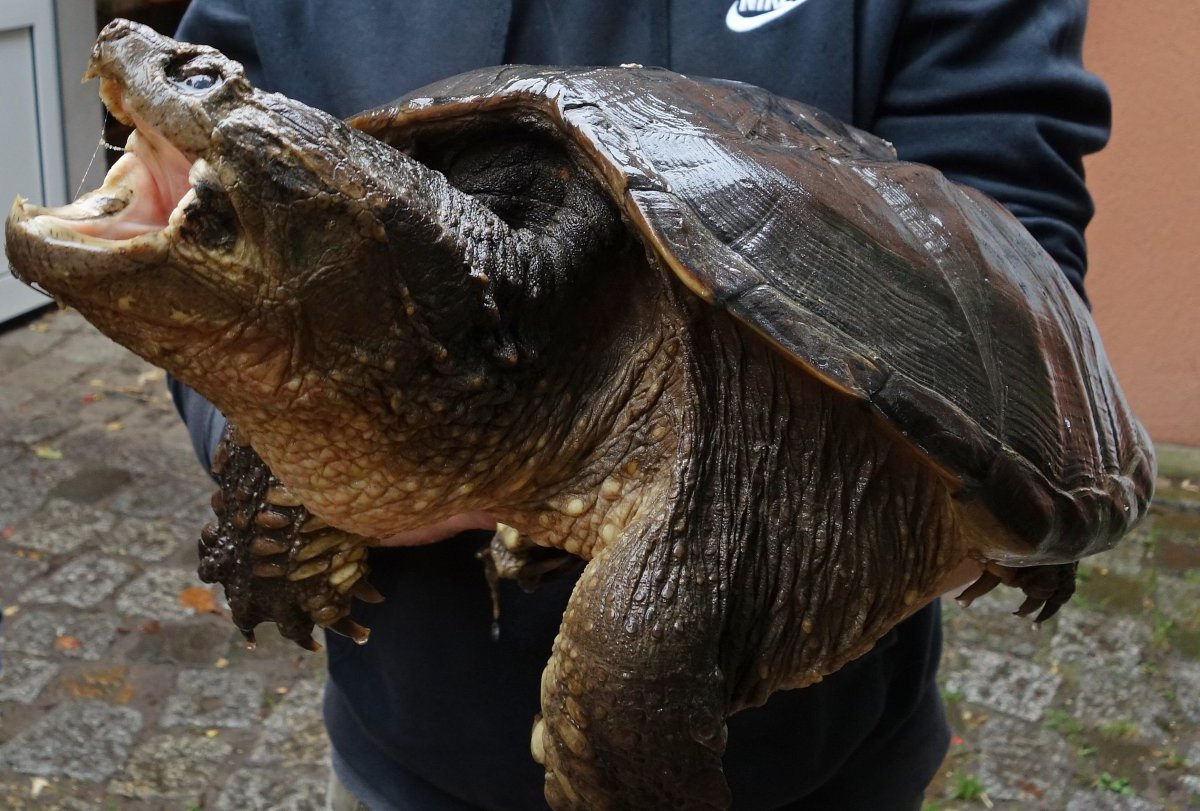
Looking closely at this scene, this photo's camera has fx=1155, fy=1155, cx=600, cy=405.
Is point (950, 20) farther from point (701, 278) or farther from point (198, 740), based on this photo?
point (198, 740)

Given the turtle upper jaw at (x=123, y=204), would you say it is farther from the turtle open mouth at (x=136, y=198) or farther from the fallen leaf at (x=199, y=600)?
the fallen leaf at (x=199, y=600)

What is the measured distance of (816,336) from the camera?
925 mm

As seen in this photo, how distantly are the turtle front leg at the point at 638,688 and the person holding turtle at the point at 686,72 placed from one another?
41 cm

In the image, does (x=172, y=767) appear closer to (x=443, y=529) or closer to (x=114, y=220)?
(x=443, y=529)

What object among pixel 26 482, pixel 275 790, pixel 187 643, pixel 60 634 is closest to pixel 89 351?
pixel 26 482

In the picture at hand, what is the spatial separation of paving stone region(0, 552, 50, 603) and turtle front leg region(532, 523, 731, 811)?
2.86 m

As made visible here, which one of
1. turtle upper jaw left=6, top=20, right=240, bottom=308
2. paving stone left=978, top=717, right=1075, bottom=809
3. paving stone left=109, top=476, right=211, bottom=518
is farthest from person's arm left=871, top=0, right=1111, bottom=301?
paving stone left=109, top=476, right=211, bottom=518

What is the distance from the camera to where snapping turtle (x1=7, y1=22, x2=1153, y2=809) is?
85cm

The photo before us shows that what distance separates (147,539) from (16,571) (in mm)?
375

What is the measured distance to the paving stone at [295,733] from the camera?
2.80m

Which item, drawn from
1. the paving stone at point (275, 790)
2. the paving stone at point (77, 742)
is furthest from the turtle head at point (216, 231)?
the paving stone at point (77, 742)

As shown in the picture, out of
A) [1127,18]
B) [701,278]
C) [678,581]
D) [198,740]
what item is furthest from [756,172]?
[1127,18]

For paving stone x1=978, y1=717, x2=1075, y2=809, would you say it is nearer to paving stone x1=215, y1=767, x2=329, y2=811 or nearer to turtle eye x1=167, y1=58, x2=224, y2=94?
paving stone x1=215, y1=767, x2=329, y2=811

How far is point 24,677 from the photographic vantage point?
2.96 m
